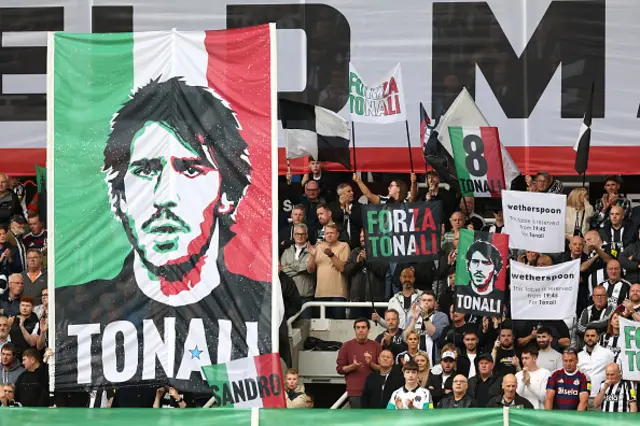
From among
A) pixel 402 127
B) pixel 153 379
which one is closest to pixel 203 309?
pixel 153 379

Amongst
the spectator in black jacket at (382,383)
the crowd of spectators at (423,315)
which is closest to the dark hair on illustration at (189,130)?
the crowd of spectators at (423,315)

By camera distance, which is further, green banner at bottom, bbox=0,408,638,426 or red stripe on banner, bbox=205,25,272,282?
red stripe on banner, bbox=205,25,272,282

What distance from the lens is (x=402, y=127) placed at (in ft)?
69.2

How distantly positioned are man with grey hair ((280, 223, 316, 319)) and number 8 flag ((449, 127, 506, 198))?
2125mm

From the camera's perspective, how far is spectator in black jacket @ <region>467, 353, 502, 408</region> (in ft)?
52.2

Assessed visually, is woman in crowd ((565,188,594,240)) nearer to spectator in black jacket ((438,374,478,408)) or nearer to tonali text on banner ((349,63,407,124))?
tonali text on banner ((349,63,407,124))

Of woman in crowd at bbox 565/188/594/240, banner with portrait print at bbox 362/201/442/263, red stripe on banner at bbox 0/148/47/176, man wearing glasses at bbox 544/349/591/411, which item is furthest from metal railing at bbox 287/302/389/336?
red stripe on banner at bbox 0/148/47/176

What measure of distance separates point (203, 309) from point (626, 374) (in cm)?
500

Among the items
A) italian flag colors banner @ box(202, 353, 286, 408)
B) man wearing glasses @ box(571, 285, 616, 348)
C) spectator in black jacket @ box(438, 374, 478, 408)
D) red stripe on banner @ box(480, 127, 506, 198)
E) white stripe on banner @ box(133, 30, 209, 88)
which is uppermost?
white stripe on banner @ box(133, 30, 209, 88)

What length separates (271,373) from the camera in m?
13.1

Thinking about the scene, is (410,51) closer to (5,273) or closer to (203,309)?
(5,273)

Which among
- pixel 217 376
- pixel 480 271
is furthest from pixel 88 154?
pixel 480 271

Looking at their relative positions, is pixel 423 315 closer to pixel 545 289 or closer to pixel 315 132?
pixel 545 289

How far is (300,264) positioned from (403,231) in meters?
1.84
